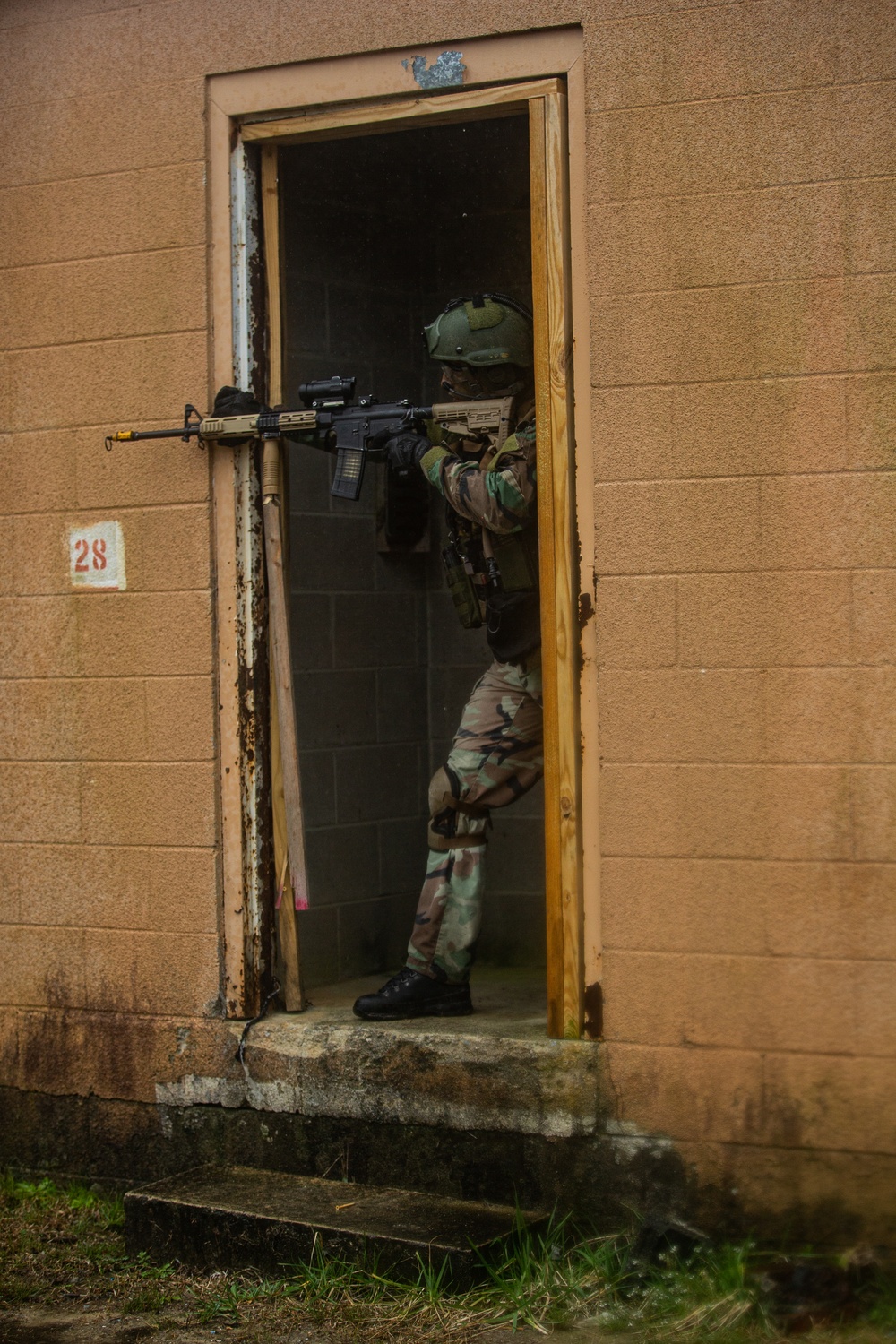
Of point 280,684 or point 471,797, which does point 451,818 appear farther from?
point 280,684

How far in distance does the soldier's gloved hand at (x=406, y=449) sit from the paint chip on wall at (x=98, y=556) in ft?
2.84

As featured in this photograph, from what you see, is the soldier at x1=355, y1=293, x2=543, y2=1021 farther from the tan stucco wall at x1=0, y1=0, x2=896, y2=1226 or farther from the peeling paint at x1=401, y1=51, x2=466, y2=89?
the peeling paint at x1=401, y1=51, x2=466, y2=89

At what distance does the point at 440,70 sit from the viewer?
399 centimetres

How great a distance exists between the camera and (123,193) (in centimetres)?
435

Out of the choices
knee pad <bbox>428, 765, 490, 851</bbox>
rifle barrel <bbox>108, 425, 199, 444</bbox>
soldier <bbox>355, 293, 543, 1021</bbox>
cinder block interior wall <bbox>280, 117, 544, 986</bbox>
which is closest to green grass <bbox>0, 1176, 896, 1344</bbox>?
soldier <bbox>355, 293, 543, 1021</bbox>

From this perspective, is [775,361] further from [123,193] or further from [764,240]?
[123,193]

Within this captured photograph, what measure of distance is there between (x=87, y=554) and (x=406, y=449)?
1.04m

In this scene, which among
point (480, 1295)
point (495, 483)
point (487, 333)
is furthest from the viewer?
point (487, 333)

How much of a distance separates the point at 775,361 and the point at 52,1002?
9.37 feet

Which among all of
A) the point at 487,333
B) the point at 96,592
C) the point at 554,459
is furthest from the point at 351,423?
the point at 96,592

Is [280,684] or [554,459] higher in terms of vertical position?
[554,459]

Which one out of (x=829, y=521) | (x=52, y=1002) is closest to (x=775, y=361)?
(x=829, y=521)

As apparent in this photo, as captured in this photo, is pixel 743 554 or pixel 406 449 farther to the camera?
pixel 406 449

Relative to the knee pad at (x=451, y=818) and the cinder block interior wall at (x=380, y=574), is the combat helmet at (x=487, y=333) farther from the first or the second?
the knee pad at (x=451, y=818)
